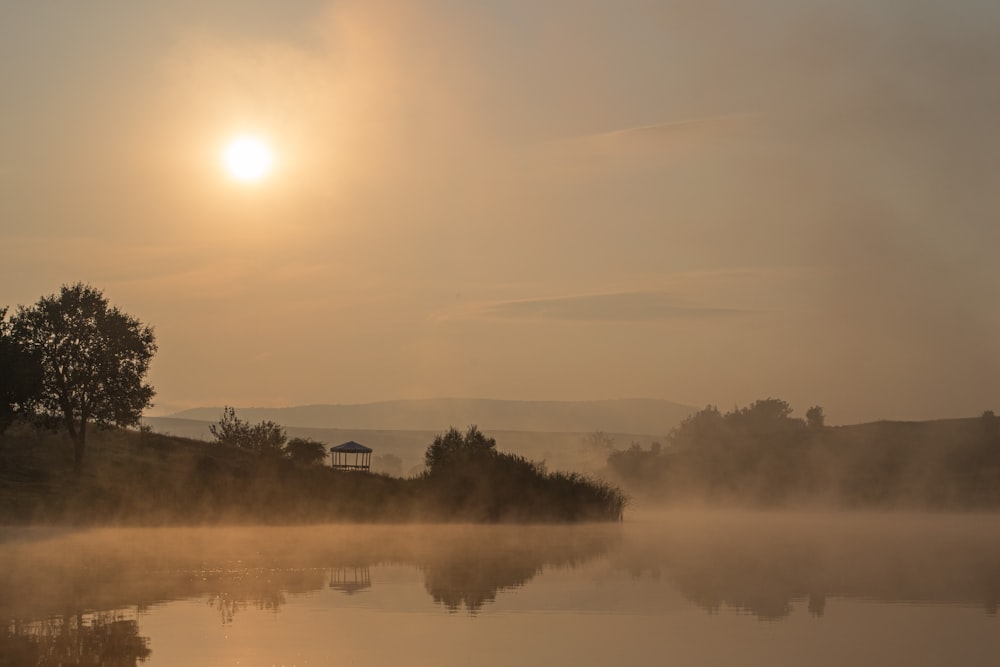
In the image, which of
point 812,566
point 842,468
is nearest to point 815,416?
point 842,468

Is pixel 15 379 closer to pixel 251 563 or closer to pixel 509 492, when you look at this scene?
pixel 509 492

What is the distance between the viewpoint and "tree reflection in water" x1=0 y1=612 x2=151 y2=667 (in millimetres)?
17266

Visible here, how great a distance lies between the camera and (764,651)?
62.4 ft

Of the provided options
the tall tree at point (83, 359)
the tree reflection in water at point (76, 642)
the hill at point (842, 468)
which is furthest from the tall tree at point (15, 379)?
the hill at point (842, 468)

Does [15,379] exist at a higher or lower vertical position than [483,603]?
higher

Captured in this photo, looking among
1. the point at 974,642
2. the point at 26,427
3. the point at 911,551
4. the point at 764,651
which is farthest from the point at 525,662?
the point at 26,427

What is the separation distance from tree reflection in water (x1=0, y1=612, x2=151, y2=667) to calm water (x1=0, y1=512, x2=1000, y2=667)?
49mm

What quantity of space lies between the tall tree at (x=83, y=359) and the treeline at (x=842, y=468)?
223ft

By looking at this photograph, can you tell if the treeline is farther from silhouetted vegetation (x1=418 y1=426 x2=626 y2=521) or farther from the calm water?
the calm water

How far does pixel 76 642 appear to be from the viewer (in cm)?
1888

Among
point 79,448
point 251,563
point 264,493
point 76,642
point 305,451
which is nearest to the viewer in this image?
point 76,642

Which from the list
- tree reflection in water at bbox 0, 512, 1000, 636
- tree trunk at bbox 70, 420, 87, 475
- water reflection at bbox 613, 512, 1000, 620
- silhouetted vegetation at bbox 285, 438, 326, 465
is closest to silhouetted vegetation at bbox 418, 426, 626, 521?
water reflection at bbox 613, 512, 1000, 620

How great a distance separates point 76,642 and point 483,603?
876cm

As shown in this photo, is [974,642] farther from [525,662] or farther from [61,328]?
[61,328]
